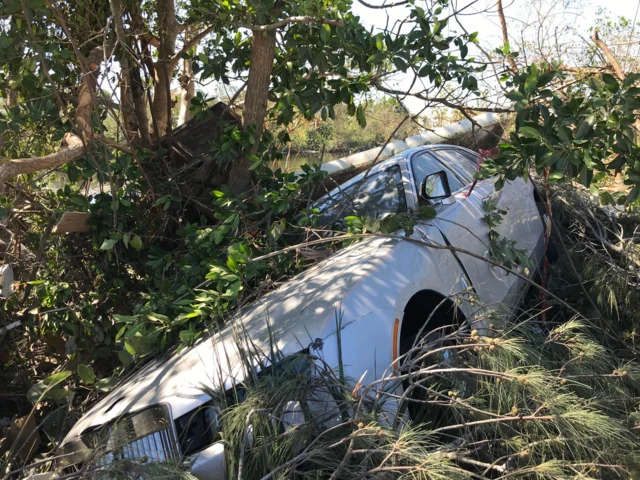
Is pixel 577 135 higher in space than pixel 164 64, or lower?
lower

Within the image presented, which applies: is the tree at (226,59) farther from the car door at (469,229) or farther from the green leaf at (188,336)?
the green leaf at (188,336)

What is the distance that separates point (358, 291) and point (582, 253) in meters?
2.69

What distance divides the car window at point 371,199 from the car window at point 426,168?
135mm

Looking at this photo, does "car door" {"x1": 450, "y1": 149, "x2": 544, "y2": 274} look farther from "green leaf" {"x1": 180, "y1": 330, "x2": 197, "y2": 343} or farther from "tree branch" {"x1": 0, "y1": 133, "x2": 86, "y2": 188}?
"tree branch" {"x1": 0, "y1": 133, "x2": 86, "y2": 188}

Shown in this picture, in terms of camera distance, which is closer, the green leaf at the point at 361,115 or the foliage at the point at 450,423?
the foliage at the point at 450,423

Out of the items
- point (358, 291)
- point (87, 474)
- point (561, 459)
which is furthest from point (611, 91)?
point (87, 474)

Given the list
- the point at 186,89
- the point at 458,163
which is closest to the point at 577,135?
the point at 458,163

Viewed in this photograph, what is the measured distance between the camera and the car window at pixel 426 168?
4.46 metres

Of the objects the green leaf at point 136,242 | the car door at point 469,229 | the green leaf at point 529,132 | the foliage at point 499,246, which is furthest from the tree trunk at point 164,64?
the green leaf at point 529,132

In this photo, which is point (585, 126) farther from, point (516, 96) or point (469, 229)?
point (469, 229)

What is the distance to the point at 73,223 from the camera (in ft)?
15.1

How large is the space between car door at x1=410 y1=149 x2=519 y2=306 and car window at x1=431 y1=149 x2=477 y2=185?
8 cm

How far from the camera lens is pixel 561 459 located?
239 cm

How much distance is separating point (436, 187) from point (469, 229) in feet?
1.35
